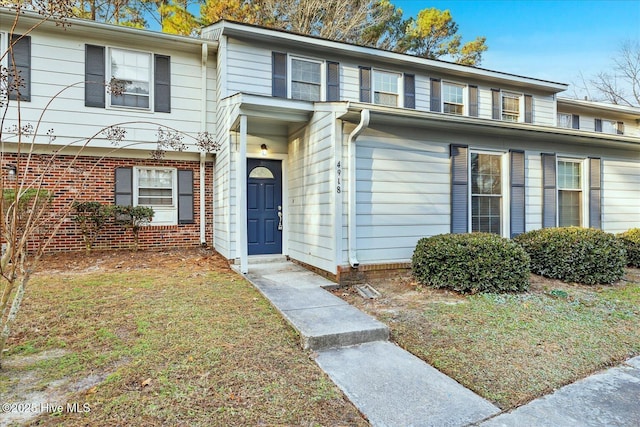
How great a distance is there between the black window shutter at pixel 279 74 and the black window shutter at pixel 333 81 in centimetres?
111

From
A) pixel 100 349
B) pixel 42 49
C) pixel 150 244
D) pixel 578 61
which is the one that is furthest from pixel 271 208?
pixel 578 61

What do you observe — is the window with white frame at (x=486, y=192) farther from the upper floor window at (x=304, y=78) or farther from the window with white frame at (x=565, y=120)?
the window with white frame at (x=565, y=120)

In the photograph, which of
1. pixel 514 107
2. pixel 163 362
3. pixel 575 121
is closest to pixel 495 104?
pixel 514 107

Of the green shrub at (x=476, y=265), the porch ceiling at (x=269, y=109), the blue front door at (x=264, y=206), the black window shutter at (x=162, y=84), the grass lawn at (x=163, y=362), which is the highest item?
the black window shutter at (x=162, y=84)

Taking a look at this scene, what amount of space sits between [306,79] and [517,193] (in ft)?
17.7

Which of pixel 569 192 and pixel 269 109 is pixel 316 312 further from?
pixel 569 192

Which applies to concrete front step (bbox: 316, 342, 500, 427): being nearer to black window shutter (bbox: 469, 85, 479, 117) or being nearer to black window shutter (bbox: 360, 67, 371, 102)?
black window shutter (bbox: 360, 67, 371, 102)

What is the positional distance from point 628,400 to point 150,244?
8.74 m

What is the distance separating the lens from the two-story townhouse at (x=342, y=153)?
18.9ft

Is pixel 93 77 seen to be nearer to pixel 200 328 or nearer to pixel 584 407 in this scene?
pixel 200 328

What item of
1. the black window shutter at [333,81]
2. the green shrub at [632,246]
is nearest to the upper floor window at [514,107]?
the green shrub at [632,246]

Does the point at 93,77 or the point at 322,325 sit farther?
the point at 93,77

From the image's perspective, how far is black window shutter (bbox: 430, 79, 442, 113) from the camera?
1006 centimetres

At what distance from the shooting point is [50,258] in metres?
7.24
